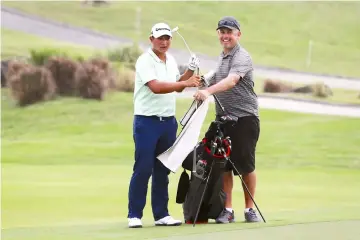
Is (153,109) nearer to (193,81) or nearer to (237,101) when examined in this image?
(193,81)

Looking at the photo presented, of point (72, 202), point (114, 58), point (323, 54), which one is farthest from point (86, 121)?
point (72, 202)

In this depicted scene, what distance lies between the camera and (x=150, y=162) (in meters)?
8.70

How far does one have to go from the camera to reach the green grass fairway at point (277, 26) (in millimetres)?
22750

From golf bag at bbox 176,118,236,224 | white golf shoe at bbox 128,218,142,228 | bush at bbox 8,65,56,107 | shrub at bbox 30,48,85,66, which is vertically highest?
shrub at bbox 30,48,85,66

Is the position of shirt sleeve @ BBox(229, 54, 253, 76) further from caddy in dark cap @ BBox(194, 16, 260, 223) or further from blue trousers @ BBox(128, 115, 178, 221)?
blue trousers @ BBox(128, 115, 178, 221)

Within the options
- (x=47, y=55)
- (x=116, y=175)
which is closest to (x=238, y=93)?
(x=116, y=175)

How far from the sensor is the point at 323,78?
22.8 metres

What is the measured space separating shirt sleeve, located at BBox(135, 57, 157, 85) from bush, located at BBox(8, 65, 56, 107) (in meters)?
13.6

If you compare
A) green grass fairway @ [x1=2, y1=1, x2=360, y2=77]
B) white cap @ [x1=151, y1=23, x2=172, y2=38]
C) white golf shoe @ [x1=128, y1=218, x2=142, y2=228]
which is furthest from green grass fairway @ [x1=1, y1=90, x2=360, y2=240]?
green grass fairway @ [x1=2, y1=1, x2=360, y2=77]

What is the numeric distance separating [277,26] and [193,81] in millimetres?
14930

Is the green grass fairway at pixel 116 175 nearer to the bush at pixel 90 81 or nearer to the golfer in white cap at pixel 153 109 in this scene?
the bush at pixel 90 81

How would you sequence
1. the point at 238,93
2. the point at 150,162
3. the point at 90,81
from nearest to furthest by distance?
the point at 150,162, the point at 238,93, the point at 90,81

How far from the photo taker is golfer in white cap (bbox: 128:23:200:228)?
8.59 m

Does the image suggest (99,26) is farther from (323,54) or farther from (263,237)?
(263,237)
